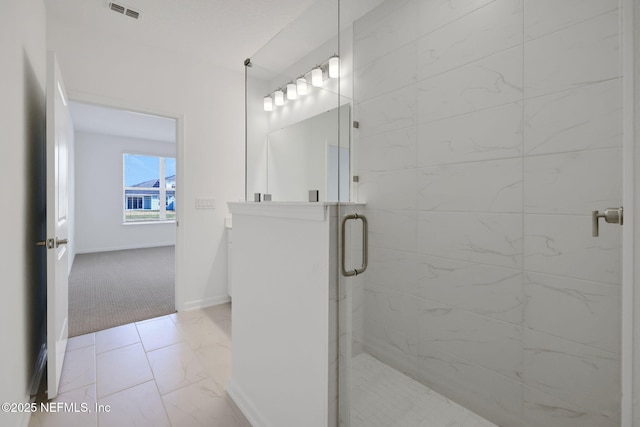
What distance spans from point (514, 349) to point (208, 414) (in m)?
1.51

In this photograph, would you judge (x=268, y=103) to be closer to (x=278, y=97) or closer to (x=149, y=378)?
(x=278, y=97)

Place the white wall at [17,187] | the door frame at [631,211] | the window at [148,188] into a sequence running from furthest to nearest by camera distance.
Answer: the window at [148,188] < the white wall at [17,187] < the door frame at [631,211]

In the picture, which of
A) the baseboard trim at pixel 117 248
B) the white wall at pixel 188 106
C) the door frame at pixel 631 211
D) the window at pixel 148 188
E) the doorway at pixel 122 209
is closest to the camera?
the door frame at pixel 631 211

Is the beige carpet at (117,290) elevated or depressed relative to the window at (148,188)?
depressed

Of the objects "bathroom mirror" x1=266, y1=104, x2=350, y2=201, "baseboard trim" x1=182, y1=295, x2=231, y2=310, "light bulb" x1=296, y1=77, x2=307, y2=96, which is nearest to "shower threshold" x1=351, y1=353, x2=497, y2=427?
"bathroom mirror" x1=266, y1=104, x2=350, y2=201

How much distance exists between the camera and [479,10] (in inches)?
43.5

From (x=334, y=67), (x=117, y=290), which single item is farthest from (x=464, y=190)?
(x=117, y=290)

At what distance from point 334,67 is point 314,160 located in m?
0.50

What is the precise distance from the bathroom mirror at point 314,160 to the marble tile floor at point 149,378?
124 centimetres

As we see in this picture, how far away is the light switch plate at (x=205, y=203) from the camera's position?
115 inches

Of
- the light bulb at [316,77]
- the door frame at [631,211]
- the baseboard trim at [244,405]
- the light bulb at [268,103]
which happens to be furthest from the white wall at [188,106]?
the door frame at [631,211]

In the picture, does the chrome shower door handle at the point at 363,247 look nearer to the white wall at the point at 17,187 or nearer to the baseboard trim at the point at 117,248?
the white wall at the point at 17,187

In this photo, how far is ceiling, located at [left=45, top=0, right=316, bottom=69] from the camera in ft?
7.03

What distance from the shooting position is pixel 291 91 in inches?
53.7
